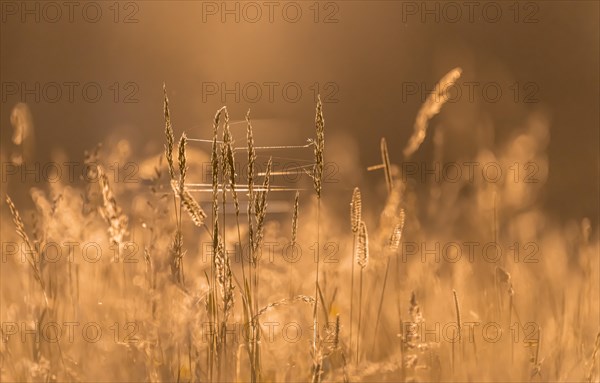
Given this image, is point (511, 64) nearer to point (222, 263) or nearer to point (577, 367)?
point (577, 367)

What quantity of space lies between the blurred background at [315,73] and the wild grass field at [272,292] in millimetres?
921

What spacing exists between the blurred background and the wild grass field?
0.92 metres

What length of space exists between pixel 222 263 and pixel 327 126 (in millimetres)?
4590

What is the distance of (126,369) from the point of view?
176 cm

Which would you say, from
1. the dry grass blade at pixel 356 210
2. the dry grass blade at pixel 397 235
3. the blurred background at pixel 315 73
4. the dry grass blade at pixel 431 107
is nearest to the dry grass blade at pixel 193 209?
the dry grass blade at pixel 356 210

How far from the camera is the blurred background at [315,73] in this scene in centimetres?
414

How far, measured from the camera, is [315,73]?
4.87 m

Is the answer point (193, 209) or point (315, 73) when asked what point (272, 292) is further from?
point (315, 73)

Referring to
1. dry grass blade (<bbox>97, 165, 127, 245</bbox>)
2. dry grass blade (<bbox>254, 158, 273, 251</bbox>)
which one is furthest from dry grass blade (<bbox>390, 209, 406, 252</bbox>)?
dry grass blade (<bbox>97, 165, 127, 245</bbox>)

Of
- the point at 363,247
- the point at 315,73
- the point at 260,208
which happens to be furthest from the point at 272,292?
the point at 315,73

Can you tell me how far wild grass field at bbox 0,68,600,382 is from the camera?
1602mm

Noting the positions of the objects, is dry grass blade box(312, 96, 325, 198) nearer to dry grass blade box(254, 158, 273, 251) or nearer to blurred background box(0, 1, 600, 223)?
dry grass blade box(254, 158, 273, 251)

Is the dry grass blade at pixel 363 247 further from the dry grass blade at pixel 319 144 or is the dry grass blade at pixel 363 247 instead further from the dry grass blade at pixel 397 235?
the dry grass blade at pixel 319 144

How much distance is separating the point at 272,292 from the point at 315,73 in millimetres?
3007
